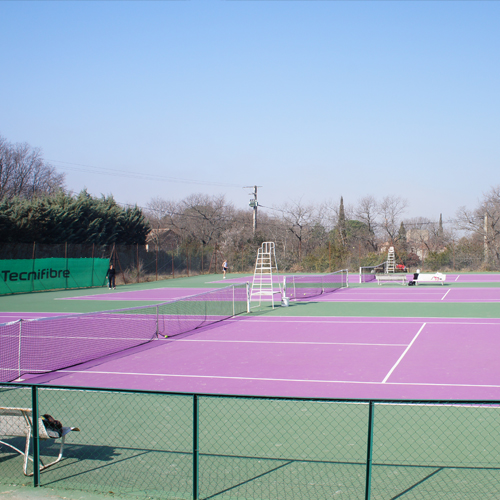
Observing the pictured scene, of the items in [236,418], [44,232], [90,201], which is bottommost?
[236,418]

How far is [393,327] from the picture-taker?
15.6 meters

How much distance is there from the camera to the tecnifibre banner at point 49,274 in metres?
Result: 30.3

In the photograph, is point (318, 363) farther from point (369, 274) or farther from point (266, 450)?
point (369, 274)

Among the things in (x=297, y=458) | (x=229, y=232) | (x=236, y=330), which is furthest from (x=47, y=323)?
(x=229, y=232)

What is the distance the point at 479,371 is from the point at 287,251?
4657 cm

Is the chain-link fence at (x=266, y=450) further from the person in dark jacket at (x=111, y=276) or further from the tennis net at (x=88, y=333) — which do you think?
the person in dark jacket at (x=111, y=276)

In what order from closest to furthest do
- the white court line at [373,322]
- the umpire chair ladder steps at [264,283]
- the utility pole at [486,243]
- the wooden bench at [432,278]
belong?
the white court line at [373,322], the umpire chair ladder steps at [264,283], the wooden bench at [432,278], the utility pole at [486,243]

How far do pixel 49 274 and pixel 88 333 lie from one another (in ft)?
64.0

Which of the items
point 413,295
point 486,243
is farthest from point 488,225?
point 413,295

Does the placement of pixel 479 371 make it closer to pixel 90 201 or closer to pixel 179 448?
pixel 179 448

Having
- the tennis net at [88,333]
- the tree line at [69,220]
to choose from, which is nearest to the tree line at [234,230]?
the tree line at [69,220]

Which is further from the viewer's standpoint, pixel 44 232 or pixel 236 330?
pixel 44 232

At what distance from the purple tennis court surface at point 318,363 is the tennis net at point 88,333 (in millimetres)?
650

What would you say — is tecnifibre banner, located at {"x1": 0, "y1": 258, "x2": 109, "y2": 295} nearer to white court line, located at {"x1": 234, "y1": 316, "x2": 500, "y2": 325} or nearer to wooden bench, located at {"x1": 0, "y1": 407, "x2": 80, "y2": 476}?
white court line, located at {"x1": 234, "y1": 316, "x2": 500, "y2": 325}
